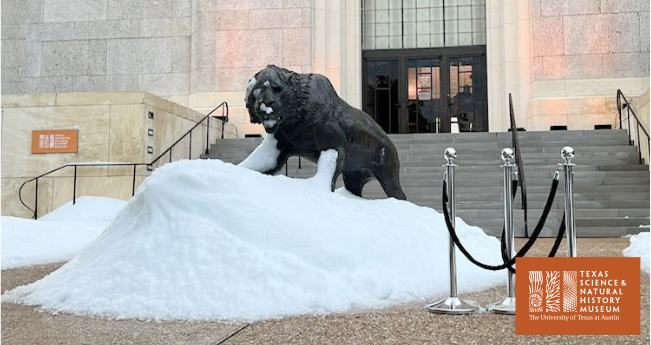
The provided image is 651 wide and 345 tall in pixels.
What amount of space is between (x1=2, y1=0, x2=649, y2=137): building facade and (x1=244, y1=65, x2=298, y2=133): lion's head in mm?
12506

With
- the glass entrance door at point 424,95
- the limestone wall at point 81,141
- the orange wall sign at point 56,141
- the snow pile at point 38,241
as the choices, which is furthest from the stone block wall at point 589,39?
the snow pile at point 38,241

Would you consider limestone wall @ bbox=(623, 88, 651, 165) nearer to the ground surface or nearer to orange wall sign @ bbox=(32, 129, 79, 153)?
the ground surface

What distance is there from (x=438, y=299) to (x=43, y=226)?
5.93m

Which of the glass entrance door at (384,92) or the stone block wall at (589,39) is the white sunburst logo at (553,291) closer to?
the stone block wall at (589,39)

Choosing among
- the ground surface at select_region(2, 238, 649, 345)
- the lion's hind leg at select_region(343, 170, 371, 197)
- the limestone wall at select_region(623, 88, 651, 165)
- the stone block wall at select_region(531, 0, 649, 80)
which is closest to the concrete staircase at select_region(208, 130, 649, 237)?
the limestone wall at select_region(623, 88, 651, 165)

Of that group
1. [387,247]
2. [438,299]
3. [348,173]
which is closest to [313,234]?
[387,247]

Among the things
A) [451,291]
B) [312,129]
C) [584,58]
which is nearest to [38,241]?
[312,129]

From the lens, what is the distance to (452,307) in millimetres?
3529

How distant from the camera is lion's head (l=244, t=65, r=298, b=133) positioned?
16.7 ft

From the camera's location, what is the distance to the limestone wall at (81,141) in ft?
40.8

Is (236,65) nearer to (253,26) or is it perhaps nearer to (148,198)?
(253,26)

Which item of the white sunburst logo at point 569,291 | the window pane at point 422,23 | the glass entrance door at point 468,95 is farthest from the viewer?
the window pane at point 422,23

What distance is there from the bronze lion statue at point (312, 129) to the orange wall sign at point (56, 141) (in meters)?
8.24

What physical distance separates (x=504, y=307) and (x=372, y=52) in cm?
1669
